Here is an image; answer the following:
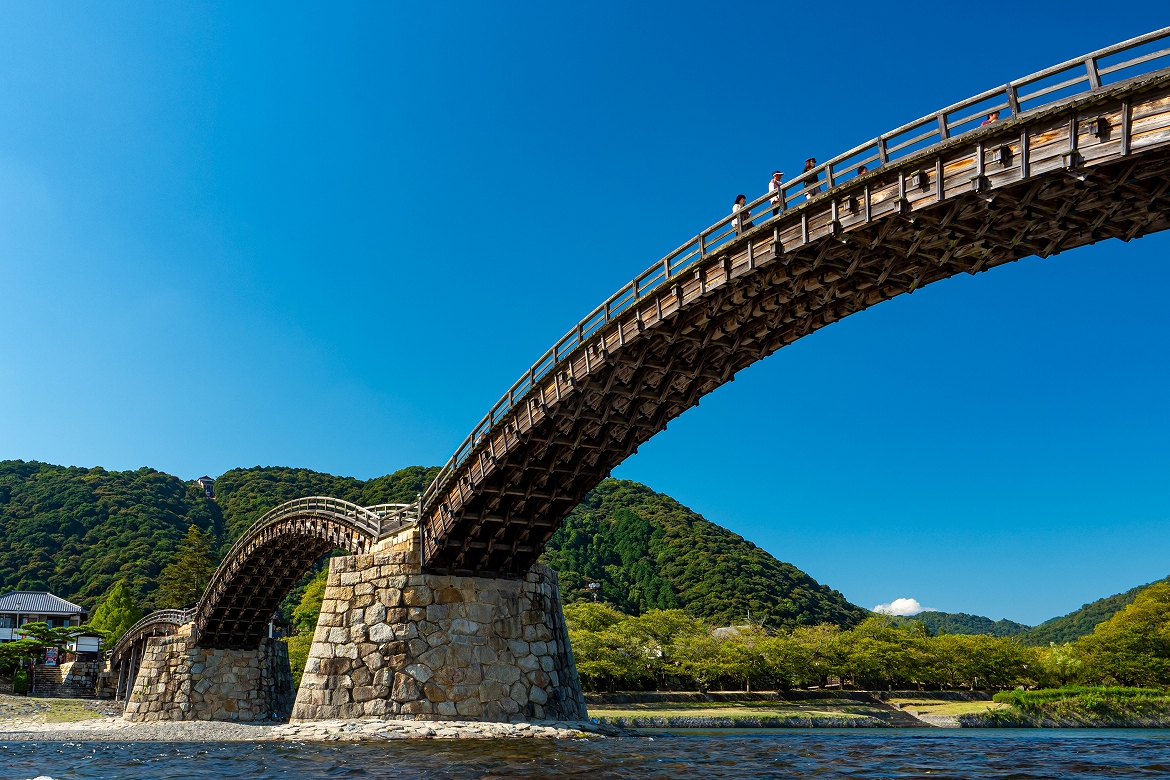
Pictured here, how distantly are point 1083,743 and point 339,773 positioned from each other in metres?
20.5

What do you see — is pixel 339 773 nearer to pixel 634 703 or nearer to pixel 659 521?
pixel 634 703

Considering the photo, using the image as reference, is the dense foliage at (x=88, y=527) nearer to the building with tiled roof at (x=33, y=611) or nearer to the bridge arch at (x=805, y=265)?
the building with tiled roof at (x=33, y=611)

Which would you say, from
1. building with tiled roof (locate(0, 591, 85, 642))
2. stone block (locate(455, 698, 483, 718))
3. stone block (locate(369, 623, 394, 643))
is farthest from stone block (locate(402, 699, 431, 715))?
building with tiled roof (locate(0, 591, 85, 642))

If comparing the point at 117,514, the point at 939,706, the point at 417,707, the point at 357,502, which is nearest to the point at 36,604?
the point at 117,514

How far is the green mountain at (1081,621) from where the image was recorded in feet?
377

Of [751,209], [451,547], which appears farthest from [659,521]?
[751,209]

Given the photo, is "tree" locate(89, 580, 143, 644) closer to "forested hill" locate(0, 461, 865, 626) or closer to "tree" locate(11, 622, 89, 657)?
"tree" locate(11, 622, 89, 657)

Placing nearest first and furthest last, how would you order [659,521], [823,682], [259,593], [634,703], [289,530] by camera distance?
1. [289,530]
2. [259,593]
3. [634,703]
4. [823,682]
5. [659,521]

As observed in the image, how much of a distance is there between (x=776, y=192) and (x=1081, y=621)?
13317 centimetres

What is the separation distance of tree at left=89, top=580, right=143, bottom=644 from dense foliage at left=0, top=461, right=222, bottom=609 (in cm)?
579

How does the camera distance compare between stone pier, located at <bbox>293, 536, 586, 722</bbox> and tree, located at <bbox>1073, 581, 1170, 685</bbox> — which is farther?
tree, located at <bbox>1073, 581, 1170, 685</bbox>

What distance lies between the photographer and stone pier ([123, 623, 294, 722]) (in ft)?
138

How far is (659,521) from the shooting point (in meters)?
115

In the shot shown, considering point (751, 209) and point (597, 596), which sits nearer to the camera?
point (751, 209)
